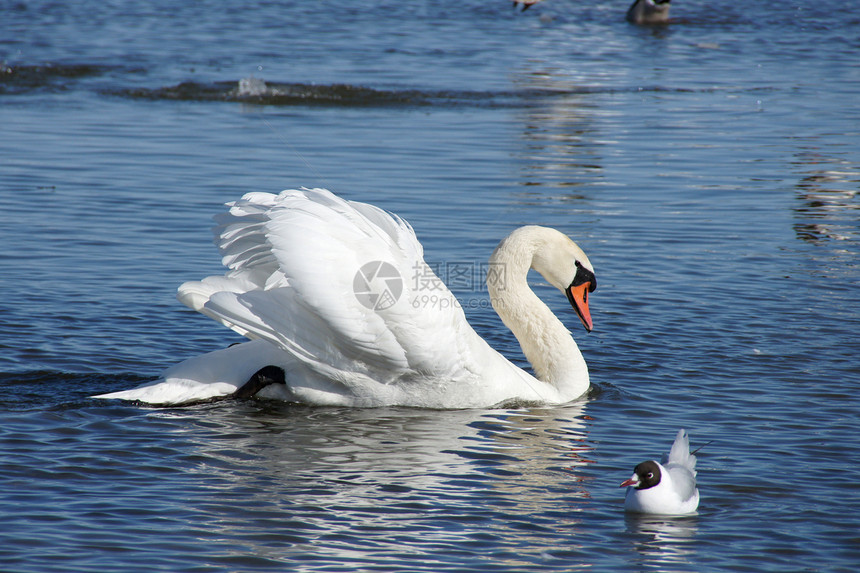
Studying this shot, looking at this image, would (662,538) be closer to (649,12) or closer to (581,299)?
(581,299)

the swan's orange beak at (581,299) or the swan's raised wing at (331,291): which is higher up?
the swan's raised wing at (331,291)

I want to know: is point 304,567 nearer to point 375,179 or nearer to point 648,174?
point 375,179

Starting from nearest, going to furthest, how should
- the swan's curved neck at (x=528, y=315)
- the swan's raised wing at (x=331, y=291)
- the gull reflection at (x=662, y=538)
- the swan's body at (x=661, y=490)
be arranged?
the gull reflection at (x=662, y=538), the swan's body at (x=661, y=490), the swan's raised wing at (x=331, y=291), the swan's curved neck at (x=528, y=315)

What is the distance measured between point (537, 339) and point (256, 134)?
354 inches

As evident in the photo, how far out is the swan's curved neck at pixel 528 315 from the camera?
24.7ft

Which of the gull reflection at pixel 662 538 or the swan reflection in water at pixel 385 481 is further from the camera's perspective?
the swan reflection in water at pixel 385 481

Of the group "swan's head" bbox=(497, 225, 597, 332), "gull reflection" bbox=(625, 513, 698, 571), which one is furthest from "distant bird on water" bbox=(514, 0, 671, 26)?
"gull reflection" bbox=(625, 513, 698, 571)

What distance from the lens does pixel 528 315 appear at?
7652mm

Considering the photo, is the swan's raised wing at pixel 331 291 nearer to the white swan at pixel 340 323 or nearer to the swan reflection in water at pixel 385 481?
the white swan at pixel 340 323

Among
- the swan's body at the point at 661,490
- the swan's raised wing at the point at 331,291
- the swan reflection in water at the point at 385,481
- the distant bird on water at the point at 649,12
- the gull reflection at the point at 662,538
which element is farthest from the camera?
the distant bird on water at the point at 649,12

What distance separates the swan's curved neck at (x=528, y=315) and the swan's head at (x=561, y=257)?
0.04ft

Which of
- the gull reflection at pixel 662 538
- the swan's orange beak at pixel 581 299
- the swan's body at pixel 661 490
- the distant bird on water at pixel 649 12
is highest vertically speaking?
the distant bird on water at pixel 649 12

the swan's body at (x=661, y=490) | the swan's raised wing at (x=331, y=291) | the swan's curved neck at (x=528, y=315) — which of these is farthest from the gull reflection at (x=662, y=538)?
the swan's curved neck at (x=528, y=315)

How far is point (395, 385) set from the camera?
6.95m
